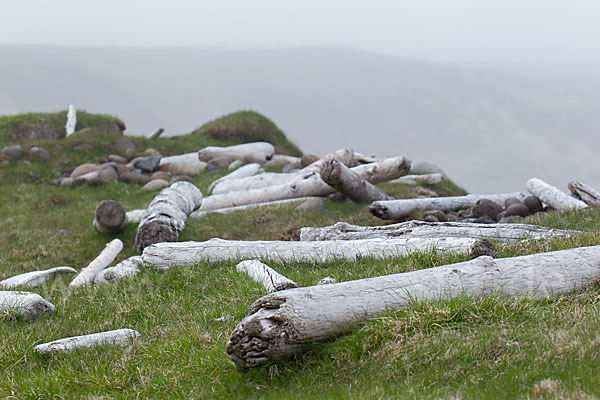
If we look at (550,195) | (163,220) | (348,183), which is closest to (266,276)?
(163,220)

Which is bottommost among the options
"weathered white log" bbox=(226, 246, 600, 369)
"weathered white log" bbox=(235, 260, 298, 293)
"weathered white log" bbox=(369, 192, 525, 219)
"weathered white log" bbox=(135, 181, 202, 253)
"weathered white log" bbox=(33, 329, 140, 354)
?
"weathered white log" bbox=(135, 181, 202, 253)

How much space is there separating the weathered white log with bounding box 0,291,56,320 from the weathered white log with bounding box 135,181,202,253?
17.9ft

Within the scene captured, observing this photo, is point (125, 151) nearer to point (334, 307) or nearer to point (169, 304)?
point (169, 304)

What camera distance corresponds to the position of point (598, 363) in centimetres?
453

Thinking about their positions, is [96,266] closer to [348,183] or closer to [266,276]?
[266,276]

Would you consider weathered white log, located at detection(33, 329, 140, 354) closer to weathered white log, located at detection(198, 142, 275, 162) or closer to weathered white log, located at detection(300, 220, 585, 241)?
weathered white log, located at detection(300, 220, 585, 241)

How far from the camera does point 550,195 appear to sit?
15539 millimetres

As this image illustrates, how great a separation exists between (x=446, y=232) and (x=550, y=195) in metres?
7.38

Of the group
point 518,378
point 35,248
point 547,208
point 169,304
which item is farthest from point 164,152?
point 518,378

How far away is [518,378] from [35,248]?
1404 cm

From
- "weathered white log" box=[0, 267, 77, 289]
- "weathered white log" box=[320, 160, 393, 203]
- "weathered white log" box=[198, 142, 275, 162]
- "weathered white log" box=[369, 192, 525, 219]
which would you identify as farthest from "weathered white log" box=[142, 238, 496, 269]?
"weathered white log" box=[198, 142, 275, 162]

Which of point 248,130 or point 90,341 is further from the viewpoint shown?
point 248,130

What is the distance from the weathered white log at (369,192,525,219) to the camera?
1362 centimetres

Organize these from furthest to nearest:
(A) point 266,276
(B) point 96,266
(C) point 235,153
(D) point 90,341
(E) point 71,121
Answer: (E) point 71,121
(C) point 235,153
(B) point 96,266
(A) point 266,276
(D) point 90,341
